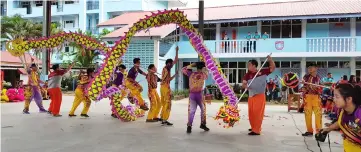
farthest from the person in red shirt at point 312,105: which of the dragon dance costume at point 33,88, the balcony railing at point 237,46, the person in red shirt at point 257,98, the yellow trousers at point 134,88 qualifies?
the balcony railing at point 237,46

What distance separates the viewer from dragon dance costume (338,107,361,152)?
319cm

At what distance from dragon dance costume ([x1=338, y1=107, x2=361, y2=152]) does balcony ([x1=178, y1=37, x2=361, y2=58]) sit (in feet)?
52.3

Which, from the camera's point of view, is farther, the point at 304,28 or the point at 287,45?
the point at 304,28

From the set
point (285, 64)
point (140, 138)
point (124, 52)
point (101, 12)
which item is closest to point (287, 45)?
point (285, 64)

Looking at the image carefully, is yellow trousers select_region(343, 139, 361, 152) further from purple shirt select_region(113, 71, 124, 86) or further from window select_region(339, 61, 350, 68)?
window select_region(339, 61, 350, 68)

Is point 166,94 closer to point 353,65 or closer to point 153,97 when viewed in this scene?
point 153,97

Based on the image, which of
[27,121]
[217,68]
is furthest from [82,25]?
[217,68]

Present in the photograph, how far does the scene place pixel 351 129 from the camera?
10.6 ft

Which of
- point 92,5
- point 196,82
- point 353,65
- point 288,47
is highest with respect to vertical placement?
point 92,5

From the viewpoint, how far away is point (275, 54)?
1897cm

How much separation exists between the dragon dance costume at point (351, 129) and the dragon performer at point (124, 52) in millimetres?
3080

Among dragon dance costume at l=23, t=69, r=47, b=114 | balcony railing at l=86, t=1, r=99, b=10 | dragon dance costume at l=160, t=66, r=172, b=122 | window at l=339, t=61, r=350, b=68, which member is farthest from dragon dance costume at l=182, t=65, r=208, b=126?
balcony railing at l=86, t=1, r=99, b=10

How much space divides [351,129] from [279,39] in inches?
646

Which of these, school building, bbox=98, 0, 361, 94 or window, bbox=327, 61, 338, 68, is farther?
window, bbox=327, 61, 338, 68
